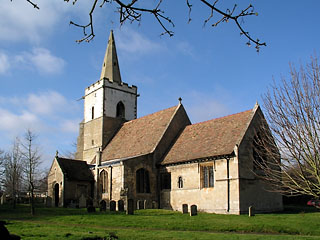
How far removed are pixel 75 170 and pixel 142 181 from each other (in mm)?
7604

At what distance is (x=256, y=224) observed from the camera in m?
16.0

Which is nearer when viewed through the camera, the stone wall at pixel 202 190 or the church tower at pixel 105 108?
the stone wall at pixel 202 190

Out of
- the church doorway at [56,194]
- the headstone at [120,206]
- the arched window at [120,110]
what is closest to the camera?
the headstone at [120,206]

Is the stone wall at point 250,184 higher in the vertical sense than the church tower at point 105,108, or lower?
lower

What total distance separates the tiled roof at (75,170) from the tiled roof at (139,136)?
6.58ft

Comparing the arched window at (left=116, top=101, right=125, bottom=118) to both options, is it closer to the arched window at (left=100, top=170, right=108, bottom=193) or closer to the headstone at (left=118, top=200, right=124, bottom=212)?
the arched window at (left=100, top=170, right=108, bottom=193)

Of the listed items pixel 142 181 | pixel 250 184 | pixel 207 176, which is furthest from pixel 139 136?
pixel 250 184

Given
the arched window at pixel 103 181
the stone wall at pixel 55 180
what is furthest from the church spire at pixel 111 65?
the arched window at pixel 103 181

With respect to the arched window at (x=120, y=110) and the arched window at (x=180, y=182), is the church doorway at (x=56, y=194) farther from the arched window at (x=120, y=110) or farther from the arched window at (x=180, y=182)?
the arched window at (x=180, y=182)

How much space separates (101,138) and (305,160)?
24875 mm

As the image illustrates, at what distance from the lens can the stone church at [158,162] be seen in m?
23.3

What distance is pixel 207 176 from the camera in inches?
962

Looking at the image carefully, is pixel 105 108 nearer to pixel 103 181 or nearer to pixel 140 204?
pixel 103 181

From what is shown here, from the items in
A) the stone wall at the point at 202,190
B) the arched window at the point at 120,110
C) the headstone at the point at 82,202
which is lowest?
the headstone at the point at 82,202
